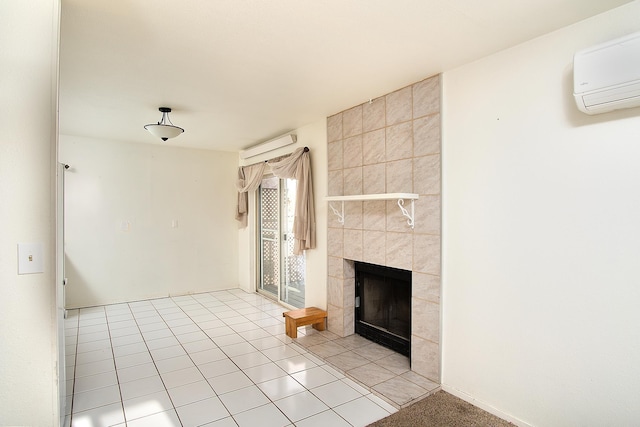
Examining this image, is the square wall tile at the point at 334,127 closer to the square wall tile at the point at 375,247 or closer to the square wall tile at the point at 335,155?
the square wall tile at the point at 335,155

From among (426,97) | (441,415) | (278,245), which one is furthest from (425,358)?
(278,245)

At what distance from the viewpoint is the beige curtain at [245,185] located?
5.16 meters

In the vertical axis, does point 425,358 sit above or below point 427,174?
below

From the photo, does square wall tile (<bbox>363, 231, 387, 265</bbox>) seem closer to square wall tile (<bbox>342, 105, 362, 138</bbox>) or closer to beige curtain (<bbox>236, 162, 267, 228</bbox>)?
square wall tile (<bbox>342, 105, 362, 138</bbox>)

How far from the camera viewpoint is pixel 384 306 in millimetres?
3400

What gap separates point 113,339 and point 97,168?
2.52 metres

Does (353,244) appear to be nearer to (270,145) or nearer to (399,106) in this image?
(399,106)

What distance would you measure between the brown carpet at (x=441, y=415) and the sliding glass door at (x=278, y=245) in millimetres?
2446

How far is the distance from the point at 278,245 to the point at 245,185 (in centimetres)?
122

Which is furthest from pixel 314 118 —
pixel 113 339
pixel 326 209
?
pixel 113 339

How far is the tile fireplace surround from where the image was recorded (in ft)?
8.41

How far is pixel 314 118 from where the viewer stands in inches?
148

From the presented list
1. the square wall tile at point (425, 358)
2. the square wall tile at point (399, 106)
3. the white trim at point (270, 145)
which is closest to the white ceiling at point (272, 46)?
the square wall tile at point (399, 106)

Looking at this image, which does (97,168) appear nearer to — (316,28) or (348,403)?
(316,28)
